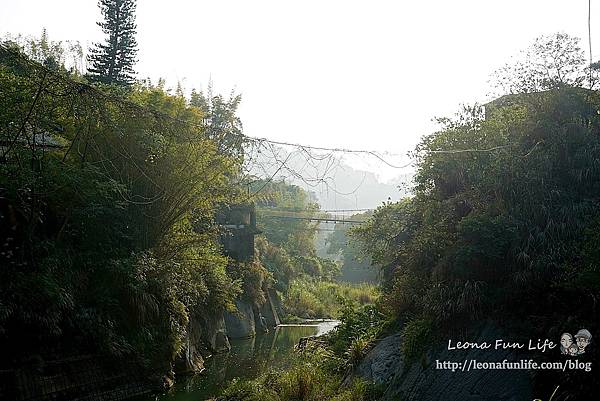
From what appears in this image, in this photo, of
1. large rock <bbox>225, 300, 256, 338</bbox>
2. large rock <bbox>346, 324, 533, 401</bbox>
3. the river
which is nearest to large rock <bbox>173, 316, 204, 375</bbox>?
the river

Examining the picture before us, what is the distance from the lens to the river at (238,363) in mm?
8989

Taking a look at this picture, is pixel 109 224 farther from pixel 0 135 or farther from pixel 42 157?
pixel 0 135

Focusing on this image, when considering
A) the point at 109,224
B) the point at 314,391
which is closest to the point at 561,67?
the point at 314,391

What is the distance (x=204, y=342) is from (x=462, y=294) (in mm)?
8538

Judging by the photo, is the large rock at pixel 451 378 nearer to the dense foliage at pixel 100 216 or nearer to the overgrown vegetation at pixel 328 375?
the overgrown vegetation at pixel 328 375

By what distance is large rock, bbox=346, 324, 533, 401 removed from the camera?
476cm

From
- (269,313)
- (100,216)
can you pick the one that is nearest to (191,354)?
(100,216)

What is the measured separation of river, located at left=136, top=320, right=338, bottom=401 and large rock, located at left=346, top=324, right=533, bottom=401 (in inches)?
146

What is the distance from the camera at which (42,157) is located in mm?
8227

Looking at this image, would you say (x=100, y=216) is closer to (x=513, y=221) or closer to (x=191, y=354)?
(x=191, y=354)

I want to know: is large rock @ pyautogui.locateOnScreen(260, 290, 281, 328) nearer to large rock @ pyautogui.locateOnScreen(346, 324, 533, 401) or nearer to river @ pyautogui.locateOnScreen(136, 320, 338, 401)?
river @ pyautogui.locateOnScreen(136, 320, 338, 401)

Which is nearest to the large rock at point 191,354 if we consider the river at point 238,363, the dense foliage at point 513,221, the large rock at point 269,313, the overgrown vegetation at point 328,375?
the river at point 238,363

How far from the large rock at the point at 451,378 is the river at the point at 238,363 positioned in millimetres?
3708

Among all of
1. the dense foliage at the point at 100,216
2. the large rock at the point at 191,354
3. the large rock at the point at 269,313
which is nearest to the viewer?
the dense foliage at the point at 100,216
